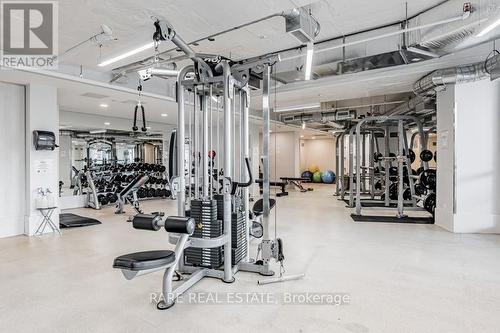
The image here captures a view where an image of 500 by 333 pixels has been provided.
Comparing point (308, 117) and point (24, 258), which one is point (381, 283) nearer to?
point (24, 258)

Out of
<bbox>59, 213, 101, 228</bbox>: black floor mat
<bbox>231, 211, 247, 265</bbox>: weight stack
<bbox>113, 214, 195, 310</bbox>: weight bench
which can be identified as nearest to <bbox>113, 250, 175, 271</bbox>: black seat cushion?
<bbox>113, 214, 195, 310</bbox>: weight bench

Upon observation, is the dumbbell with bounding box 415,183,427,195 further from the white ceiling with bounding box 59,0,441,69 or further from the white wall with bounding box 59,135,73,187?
the white wall with bounding box 59,135,73,187

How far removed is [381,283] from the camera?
2.83 meters

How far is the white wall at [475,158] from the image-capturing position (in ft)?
15.4

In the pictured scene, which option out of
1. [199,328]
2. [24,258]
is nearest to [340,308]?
[199,328]

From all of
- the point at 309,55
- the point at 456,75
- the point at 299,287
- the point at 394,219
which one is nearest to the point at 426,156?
the point at 394,219

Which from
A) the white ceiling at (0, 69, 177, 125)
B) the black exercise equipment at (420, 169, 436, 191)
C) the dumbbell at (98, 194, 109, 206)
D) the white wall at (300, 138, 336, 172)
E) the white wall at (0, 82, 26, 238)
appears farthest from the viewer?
the white wall at (300, 138, 336, 172)

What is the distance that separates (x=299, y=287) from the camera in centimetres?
275

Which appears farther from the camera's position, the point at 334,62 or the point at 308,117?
the point at 308,117

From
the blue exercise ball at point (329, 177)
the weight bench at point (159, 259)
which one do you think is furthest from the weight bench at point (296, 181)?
the weight bench at point (159, 259)

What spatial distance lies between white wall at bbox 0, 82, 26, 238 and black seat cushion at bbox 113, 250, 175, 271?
394 centimetres

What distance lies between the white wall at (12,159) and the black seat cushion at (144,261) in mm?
3936

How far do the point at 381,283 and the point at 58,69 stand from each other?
16.5 ft

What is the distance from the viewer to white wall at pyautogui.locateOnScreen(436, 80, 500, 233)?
470 cm
